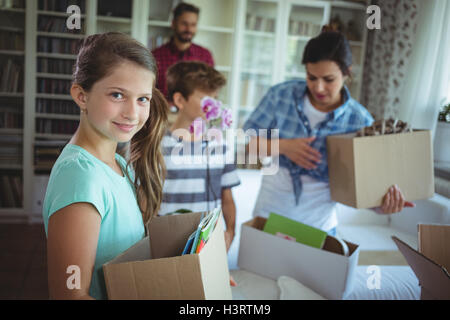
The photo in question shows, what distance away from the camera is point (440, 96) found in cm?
143

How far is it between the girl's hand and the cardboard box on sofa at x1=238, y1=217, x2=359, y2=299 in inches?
10.9

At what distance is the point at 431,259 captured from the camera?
0.78 meters

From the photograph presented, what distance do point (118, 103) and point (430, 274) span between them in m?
0.66

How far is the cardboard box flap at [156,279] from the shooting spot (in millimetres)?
502

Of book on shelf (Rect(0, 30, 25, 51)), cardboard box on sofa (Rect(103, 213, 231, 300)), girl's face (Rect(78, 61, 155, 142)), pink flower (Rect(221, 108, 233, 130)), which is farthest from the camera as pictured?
book on shelf (Rect(0, 30, 25, 51))

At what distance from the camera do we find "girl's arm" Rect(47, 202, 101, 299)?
0.56 m

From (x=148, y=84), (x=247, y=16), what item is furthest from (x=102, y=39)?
(x=247, y=16)

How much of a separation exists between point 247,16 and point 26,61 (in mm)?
1921

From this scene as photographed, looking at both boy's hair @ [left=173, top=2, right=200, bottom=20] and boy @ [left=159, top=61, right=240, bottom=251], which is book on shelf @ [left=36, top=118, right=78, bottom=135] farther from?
boy @ [left=159, top=61, right=240, bottom=251]

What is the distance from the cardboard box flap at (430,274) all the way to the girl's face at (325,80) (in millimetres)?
682

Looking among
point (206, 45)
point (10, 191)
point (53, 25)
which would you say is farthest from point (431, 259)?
point (206, 45)

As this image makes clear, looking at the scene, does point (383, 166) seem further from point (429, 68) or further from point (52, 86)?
point (52, 86)

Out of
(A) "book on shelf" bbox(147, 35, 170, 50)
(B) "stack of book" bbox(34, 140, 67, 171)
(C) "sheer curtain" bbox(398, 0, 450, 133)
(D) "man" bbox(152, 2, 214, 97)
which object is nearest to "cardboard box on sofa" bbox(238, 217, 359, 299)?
(C) "sheer curtain" bbox(398, 0, 450, 133)
